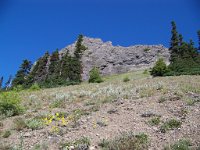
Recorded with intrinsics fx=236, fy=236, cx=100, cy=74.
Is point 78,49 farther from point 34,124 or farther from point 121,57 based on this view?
point 34,124

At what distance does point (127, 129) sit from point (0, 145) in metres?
4.64

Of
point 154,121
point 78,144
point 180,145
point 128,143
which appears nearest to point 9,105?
point 78,144

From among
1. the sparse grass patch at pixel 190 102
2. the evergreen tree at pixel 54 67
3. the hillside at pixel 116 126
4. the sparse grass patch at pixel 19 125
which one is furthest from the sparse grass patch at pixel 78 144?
the evergreen tree at pixel 54 67

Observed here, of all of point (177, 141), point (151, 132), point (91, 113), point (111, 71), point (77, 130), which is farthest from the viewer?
point (111, 71)

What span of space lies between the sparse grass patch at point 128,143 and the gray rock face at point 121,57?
6061 cm

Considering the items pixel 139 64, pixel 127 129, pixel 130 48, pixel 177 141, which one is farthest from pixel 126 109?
pixel 130 48

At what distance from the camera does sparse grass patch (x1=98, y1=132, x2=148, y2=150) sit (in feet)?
23.3

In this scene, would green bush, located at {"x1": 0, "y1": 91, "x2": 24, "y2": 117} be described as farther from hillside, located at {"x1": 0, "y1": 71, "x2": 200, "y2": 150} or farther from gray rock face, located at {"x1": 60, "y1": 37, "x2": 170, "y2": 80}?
gray rock face, located at {"x1": 60, "y1": 37, "x2": 170, "y2": 80}

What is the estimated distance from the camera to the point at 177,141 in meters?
7.64

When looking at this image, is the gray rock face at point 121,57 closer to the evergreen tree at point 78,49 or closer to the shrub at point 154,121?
the evergreen tree at point 78,49

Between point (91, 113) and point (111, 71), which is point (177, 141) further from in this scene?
point (111, 71)

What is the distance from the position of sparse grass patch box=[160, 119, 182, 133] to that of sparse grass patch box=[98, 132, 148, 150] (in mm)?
1083

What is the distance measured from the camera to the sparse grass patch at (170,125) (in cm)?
886

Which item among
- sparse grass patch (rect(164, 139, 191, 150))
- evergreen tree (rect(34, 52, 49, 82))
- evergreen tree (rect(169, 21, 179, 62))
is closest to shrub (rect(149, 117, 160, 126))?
sparse grass patch (rect(164, 139, 191, 150))
